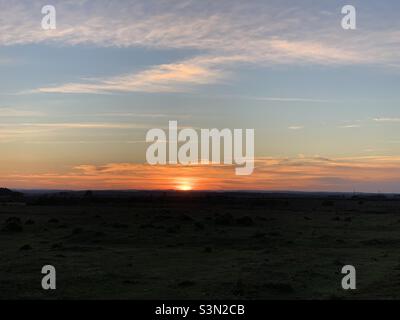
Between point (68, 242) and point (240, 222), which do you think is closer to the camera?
point (68, 242)

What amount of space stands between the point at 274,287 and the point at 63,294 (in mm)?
8816

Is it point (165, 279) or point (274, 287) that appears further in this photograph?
point (165, 279)

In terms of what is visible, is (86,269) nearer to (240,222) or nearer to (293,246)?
(293,246)

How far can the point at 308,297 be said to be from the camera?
18.9 metres

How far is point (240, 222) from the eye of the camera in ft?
173

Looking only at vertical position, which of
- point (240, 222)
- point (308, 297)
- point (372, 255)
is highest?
point (240, 222)

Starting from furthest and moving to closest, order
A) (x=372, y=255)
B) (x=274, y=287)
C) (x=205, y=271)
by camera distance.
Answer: (x=372, y=255)
(x=205, y=271)
(x=274, y=287)

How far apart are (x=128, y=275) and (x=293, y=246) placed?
1525 cm

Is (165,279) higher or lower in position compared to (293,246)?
lower

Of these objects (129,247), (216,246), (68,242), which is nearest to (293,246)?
(216,246)
